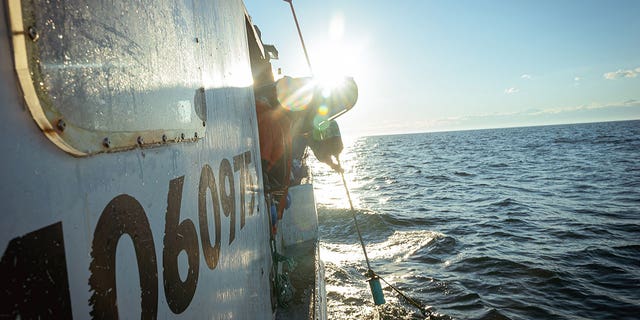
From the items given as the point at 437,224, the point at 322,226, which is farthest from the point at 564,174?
the point at 322,226

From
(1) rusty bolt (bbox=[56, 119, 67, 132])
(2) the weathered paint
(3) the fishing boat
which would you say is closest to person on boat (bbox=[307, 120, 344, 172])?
(2) the weathered paint

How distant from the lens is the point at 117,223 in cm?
74

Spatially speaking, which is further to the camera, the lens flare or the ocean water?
the ocean water

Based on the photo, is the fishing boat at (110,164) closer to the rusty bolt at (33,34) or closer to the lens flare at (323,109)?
the rusty bolt at (33,34)

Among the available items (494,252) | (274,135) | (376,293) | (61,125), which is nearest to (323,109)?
(274,135)

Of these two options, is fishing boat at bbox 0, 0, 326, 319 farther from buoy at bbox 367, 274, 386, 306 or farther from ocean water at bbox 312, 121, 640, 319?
ocean water at bbox 312, 121, 640, 319

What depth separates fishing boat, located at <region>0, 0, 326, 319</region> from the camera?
1.62ft

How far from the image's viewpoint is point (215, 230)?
1512 millimetres

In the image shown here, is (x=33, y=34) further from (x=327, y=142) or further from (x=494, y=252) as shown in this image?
(x=494, y=252)

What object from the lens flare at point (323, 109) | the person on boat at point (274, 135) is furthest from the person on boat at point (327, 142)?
the person on boat at point (274, 135)

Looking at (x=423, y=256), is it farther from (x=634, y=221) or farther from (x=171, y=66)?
(x=171, y=66)

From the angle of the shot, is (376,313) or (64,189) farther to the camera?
(376,313)

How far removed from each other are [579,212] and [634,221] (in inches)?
78.6

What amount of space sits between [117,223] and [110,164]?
0.43ft
